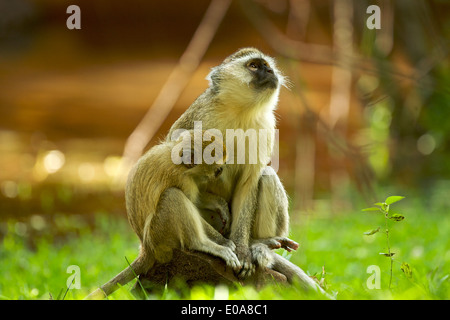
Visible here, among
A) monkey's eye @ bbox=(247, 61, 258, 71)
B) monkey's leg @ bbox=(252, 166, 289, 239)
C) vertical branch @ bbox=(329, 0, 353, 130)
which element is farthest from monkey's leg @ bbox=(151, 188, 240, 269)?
vertical branch @ bbox=(329, 0, 353, 130)

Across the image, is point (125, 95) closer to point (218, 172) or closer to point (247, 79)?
point (247, 79)

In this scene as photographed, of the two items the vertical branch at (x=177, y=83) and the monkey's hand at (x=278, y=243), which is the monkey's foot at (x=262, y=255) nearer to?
the monkey's hand at (x=278, y=243)

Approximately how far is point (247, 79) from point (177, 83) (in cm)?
497

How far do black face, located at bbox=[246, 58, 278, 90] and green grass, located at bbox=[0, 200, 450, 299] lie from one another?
139 centimetres

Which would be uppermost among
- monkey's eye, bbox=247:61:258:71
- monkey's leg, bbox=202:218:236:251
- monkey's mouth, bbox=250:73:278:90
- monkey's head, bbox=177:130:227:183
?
monkey's eye, bbox=247:61:258:71

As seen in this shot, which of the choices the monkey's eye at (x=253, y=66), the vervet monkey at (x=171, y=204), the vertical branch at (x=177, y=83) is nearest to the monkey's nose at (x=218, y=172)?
the vervet monkey at (x=171, y=204)

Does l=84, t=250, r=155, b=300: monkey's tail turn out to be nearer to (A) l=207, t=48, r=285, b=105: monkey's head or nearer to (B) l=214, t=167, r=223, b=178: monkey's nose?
(B) l=214, t=167, r=223, b=178: monkey's nose

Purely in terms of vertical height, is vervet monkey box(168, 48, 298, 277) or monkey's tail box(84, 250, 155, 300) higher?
vervet monkey box(168, 48, 298, 277)

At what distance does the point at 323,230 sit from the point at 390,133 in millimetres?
3065

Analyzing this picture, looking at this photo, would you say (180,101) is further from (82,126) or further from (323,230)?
(323,230)

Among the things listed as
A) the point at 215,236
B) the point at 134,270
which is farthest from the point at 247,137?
the point at 134,270

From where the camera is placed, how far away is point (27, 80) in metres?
10.0

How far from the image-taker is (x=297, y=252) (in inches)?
A: 234

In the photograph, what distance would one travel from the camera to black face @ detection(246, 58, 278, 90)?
403 centimetres
